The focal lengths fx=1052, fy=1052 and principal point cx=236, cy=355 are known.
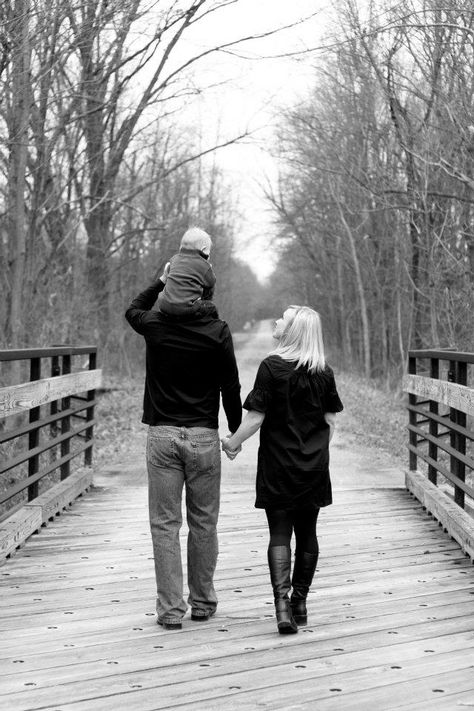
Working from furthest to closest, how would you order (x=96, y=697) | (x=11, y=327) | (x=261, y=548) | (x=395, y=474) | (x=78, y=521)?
(x=11, y=327), (x=395, y=474), (x=78, y=521), (x=261, y=548), (x=96, y=697)

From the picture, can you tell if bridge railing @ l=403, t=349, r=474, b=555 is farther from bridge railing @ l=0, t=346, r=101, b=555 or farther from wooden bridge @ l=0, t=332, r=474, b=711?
bridge railing @ l=0, t=346, r=101, b=555

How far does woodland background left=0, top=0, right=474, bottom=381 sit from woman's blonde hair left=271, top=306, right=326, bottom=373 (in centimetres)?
464

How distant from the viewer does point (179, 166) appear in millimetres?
22781

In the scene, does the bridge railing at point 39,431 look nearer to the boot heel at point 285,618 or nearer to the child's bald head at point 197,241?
the child's bald head at point 197,241

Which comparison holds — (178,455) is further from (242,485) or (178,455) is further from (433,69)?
(433,69)

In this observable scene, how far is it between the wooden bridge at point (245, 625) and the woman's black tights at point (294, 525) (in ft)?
1.35

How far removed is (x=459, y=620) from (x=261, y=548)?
209 centimetres

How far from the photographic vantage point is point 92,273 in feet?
74.5

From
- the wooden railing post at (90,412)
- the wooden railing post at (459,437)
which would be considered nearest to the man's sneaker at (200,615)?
the wooden railing post at (459,437)

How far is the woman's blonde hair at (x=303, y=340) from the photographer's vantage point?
506 cm

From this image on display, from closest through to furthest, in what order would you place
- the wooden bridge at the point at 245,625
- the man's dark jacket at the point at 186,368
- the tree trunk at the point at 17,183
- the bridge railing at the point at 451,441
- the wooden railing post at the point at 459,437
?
the wooden bridge at the point at 245,625, the man's dark jacket at the point at 186,368, the bridge railing at the point at 451,441, the wooden railing post at the point at 459,437, the tree trunk at the point at 17,183

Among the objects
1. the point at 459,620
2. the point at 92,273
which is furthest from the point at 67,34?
the point at 92,273

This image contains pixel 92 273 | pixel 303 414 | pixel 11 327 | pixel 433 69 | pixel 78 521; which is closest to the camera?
pixel 303 414

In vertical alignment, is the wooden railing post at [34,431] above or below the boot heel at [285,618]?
above
